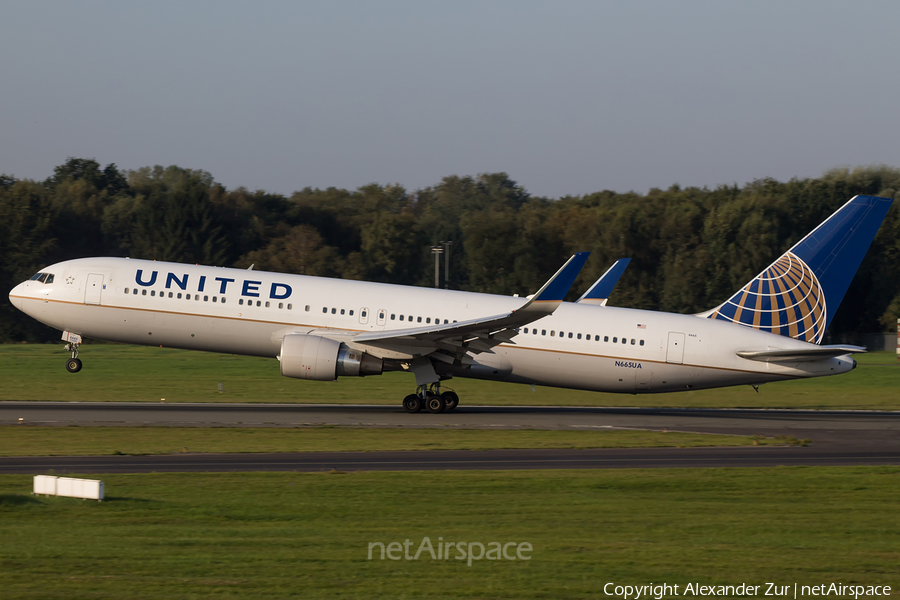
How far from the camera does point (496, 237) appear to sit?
9062 centimetres

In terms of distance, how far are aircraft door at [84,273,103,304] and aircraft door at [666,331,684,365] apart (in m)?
18.6

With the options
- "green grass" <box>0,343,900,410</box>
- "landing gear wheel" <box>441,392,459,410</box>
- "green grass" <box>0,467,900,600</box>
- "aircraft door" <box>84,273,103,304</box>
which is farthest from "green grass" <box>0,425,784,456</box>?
"aircraft door" <box>84,273,103,304</box>

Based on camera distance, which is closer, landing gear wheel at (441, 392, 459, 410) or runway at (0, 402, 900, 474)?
runway at (0, 402, 900, 474)

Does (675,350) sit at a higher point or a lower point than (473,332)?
lower

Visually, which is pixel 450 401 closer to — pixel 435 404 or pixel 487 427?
pixel 435 404

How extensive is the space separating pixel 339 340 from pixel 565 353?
7.26m

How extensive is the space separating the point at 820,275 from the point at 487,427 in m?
13.2

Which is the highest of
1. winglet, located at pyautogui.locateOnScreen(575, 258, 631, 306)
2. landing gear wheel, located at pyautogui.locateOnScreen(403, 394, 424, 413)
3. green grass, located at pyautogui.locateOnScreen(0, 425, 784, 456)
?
winglet, located at pyautogui.locateOnScreen(575, 258, 631, 306)

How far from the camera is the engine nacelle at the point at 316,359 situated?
28250 millimetres

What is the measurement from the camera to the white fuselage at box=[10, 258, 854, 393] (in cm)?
3030

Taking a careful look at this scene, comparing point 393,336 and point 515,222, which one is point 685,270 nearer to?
point 515,222

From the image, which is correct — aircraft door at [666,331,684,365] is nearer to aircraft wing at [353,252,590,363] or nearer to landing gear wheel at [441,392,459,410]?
aircraft wing at [353,252,590,363]

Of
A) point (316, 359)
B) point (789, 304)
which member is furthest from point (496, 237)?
point (316, 359)

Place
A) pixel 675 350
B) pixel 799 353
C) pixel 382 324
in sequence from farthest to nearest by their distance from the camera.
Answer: pixel 675 350 → pixel 382 324 → pixel 799 353
